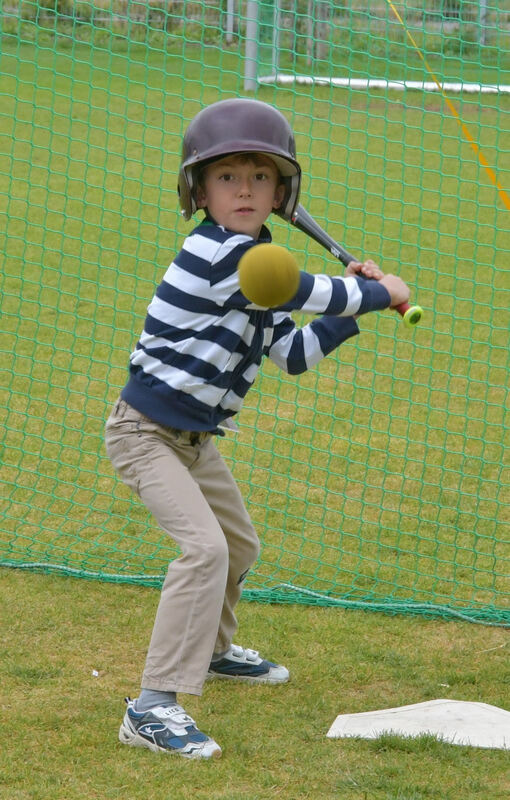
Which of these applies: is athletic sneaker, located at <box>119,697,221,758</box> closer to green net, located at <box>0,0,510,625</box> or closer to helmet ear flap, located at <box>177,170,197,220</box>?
green net, located at <box>0,0,510,625</box>

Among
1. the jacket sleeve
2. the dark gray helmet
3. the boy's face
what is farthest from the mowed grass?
the dark gray helmet

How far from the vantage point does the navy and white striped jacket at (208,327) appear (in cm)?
289

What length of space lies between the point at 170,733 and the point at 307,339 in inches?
43.2

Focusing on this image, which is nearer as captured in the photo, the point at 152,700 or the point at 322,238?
the point at 152,700

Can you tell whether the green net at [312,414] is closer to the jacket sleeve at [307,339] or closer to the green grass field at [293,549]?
the green grass field at [293,549]

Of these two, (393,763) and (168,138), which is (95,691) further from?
(168,138)

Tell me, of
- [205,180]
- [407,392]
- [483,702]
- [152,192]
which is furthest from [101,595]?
[152,192]

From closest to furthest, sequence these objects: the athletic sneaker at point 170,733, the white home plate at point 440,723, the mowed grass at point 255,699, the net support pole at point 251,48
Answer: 1. the mowed grass at point 255,699
2. the athletic sneaker at point 170,733
3. the white home plate at point 440,723
4. the net support pole at point 251,48

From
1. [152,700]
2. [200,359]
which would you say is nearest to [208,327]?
[200,359]

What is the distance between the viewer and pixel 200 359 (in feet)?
9.77

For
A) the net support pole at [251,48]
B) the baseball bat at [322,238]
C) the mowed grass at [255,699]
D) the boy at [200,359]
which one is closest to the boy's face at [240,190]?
the boy at [200,359]

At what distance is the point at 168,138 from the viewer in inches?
404

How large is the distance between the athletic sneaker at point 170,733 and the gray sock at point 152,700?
0.01 meters

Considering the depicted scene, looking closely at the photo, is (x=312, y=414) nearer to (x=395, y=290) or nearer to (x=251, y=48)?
(x=395, y=290)
